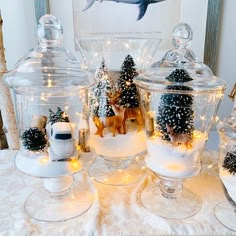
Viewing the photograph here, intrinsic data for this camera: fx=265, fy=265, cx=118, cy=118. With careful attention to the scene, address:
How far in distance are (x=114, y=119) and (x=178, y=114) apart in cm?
19

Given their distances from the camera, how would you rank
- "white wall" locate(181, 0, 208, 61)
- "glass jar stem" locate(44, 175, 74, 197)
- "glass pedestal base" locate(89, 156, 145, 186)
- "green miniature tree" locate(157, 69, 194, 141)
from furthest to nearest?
"white wall" locate(181, 0, 208, 61), "glass pedestal base" locate(89, 156, 145, 186), "glass jar stem" locate(44, 175, 74, 197), "green miniature tree" locate(157, 69, 194, 141)

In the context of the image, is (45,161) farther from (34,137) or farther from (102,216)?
(102,216)

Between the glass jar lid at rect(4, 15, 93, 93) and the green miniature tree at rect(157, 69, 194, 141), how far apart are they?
19 cm

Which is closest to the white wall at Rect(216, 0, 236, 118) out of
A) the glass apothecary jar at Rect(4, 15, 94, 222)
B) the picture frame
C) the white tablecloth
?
the picture frame

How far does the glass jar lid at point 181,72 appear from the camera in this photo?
55 cm

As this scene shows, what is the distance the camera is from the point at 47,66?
63 cm

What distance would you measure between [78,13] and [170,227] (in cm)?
82

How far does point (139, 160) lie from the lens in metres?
0.90

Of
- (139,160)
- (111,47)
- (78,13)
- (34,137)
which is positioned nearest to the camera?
(34,137)

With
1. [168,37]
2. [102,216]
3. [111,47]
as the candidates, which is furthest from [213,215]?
[168,37]

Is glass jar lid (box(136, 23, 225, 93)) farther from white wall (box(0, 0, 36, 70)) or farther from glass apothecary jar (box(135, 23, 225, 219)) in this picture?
white wall (box(0, 0, 36, 70))

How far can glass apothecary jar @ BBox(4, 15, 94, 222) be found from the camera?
57 centimetres

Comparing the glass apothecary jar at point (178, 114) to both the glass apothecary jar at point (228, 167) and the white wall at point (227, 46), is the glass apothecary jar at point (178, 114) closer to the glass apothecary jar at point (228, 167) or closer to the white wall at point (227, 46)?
the glass apothecary jar at point (228, 167)

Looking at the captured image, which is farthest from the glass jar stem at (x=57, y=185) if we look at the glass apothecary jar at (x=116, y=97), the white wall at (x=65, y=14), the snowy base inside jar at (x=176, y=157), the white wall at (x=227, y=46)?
the white wall at (x=227, y=46)
